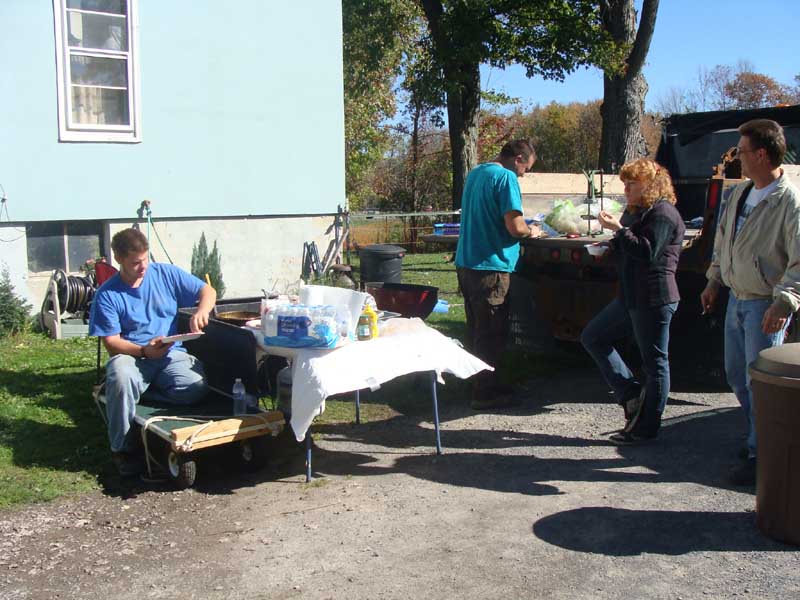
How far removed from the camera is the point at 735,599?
3348 mm

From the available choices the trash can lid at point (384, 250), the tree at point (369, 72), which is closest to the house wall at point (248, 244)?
the trash can lid at point (384, 250)

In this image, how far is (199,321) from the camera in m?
5.23

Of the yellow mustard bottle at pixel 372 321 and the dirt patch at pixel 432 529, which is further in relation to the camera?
the yellow mustard bottle at pixel 372 321

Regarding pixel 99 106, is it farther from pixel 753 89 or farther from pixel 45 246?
pixel 753 89

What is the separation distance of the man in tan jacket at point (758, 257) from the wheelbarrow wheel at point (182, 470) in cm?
302

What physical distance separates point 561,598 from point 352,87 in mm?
22624

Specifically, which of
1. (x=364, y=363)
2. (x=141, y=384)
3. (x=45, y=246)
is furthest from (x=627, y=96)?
(x=141, y=384)

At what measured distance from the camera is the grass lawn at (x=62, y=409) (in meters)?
4.87

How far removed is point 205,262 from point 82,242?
161 cm

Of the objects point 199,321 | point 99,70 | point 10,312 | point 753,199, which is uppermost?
point 99,70

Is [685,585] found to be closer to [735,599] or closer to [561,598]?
[735,599]

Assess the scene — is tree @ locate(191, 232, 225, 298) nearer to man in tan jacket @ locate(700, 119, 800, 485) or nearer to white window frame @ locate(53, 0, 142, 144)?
white window frame @ locate(53, 0, 142, 144)

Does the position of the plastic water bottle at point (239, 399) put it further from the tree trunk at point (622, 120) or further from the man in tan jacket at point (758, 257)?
the tree trunk at point (622, 120)

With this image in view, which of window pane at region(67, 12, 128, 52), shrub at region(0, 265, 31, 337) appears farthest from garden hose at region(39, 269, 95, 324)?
window pane at region(67, 12, 128, 52)
